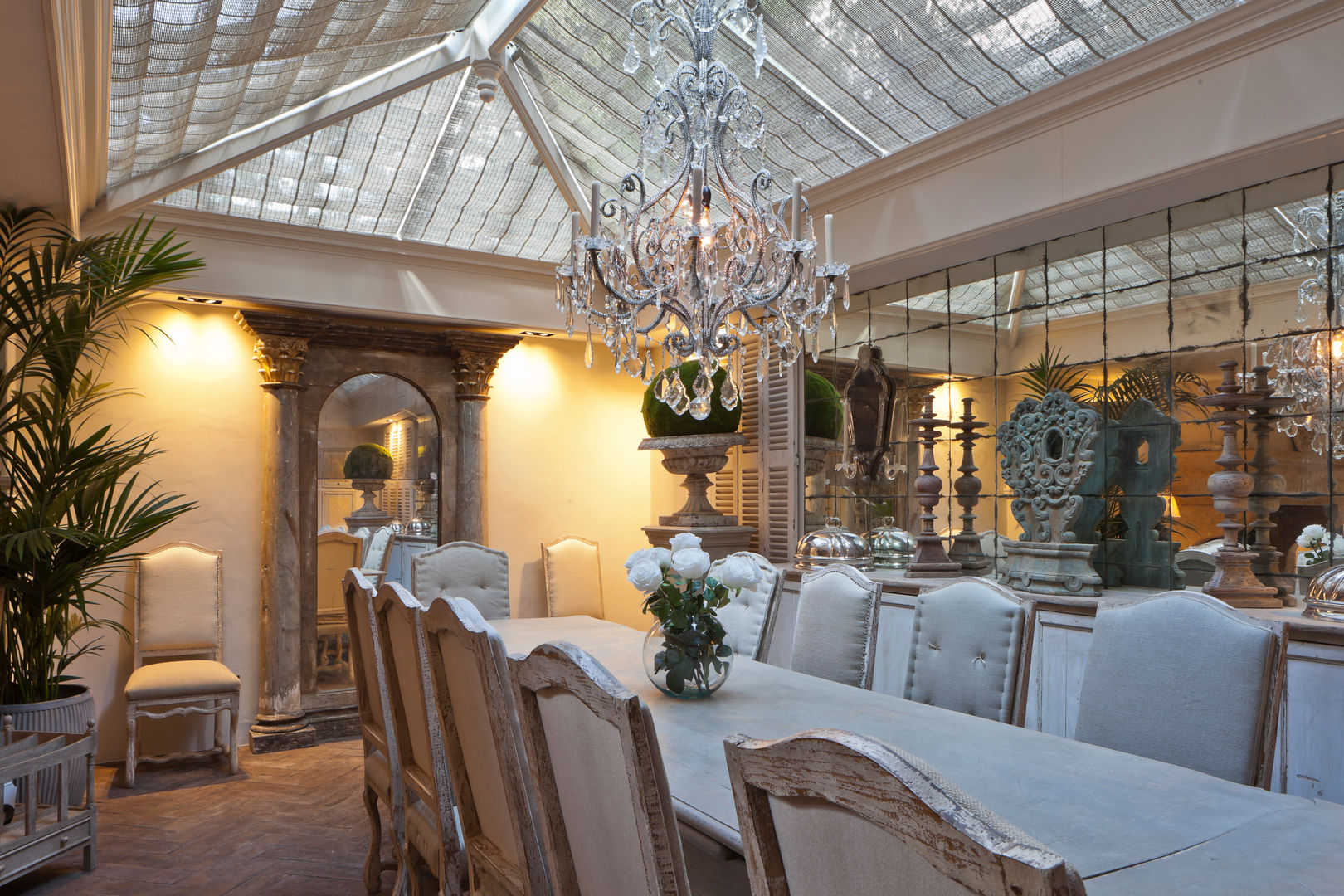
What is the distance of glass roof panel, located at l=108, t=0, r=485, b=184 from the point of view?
2670 mm

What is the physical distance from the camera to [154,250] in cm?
344

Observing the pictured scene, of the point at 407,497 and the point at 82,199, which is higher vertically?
the point at 82,199

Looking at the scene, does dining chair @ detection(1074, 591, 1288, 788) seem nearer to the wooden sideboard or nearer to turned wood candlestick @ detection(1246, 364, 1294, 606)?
the wooden sideboard

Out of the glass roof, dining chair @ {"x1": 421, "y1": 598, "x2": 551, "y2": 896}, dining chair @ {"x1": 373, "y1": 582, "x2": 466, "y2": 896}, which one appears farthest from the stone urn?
dining chair @ {"x1": 421, "y1": 598, "x2": 551, "y2": 896}

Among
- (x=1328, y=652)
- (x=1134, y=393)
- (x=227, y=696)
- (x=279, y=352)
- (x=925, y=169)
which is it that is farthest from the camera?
(x=279, y=352)

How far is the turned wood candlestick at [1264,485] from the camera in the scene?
276 centimetres

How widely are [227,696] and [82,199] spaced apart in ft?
7.73

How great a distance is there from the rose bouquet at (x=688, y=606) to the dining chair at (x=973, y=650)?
2.15 feet

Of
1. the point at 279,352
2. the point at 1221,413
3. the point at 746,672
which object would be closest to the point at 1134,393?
the point at 1221,413

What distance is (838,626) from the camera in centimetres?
281

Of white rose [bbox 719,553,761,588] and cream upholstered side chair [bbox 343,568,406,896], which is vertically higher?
white rose [bbox 719,553,761,588]

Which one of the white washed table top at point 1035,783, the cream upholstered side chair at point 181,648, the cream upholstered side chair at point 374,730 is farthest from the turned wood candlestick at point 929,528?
the cream upholstered side chair at point 181,648

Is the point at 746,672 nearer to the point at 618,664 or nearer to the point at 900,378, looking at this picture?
the point at 618,664

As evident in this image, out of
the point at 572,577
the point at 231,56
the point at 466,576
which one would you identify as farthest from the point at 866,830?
the point at 572,577
